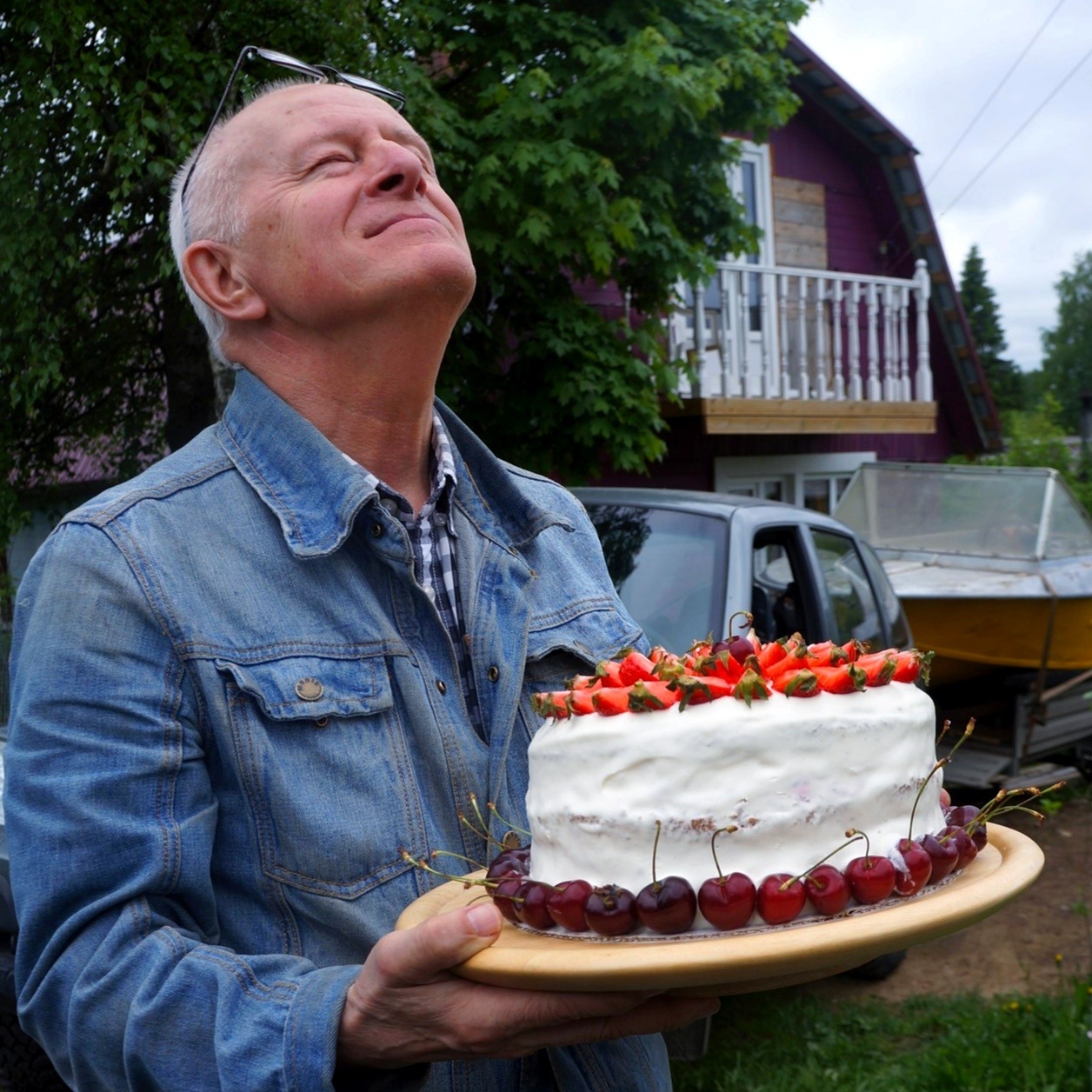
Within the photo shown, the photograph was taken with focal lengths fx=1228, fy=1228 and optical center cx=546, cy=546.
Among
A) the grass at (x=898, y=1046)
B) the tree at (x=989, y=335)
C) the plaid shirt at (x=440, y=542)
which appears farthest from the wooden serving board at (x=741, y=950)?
the tree at (x=989, y=335)

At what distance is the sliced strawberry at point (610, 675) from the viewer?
1662 mm

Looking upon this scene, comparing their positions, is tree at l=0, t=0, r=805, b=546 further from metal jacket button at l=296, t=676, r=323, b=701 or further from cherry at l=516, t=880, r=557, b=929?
cherry at l=516, t=880, r=557, b=929

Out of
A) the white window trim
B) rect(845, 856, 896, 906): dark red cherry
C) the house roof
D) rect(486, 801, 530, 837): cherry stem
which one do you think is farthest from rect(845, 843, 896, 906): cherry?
the house roof

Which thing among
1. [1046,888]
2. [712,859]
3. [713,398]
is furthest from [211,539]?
[713,398]

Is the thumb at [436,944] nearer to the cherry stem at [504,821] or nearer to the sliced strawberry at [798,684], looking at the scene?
the cherry stem at [504,821]

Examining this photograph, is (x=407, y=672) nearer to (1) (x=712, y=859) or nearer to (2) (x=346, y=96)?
(1) (x=712, y=859)

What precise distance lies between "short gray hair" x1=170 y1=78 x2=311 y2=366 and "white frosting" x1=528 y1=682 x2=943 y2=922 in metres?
0.86

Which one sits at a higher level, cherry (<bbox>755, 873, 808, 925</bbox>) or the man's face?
the man's face

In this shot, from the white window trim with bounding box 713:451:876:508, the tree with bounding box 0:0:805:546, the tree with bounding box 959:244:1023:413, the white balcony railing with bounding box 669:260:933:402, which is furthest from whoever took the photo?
the tree with bounding box 959:244:1023:413

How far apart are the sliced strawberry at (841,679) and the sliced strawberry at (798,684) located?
0.02m

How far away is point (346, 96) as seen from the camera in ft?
6.31

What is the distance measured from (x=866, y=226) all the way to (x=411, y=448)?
15.5 m

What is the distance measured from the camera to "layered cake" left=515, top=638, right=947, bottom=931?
60.2 inches

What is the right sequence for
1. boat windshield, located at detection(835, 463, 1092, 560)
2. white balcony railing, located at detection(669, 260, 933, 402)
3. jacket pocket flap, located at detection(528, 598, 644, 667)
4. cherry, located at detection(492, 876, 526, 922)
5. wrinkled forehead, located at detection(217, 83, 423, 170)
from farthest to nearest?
white balcony railing, located at detection(669, 260, 933, 402)
boat windshield, located at detection(835, 463, 1092, 560)
jacket pocket flap, located at detection(528, 598, 644, 667)
wrinkled forehead, located at detection(217, 83, 423, 170)
cherry, located at detection(492, 876, 526, 922)
